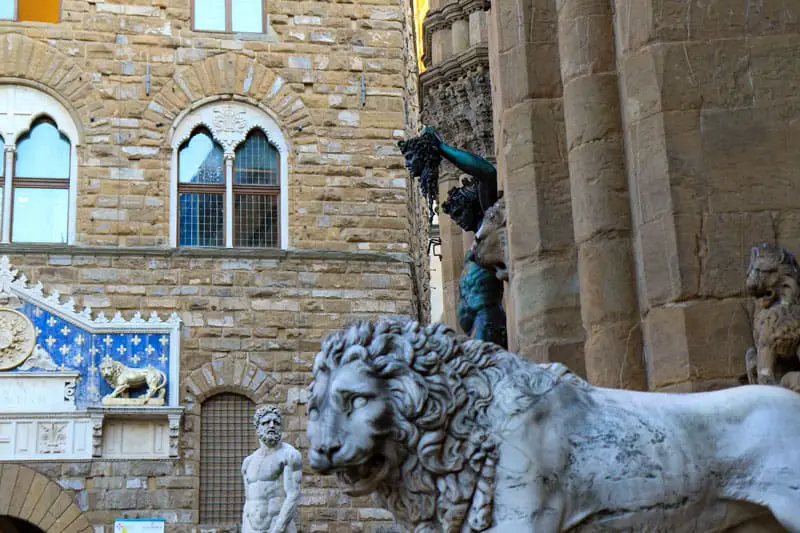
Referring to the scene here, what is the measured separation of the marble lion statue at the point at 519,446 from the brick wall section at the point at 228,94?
1811cm

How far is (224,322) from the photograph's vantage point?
827 inches

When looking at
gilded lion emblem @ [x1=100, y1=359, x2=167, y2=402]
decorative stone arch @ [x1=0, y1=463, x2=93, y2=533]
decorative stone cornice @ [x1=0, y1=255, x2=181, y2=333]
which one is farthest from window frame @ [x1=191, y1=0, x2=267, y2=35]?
decorative stone arch @ [x1=0, y1=463, x2=93, y2=533]

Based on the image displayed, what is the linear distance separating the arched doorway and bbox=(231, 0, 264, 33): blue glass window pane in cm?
877

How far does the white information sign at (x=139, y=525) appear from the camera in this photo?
64.3 feet

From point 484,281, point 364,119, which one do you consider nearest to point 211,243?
point 364,119

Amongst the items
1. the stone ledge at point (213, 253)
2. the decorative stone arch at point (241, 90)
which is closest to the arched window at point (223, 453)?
the stone ledge at point (213, 253)

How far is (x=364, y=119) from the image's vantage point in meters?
22.4

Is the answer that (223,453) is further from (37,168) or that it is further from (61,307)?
(37,168)

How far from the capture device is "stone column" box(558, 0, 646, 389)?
5738 mm

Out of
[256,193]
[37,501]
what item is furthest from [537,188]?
[256,193]

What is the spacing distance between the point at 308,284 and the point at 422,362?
1797 cm

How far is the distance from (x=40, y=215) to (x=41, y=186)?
49cm

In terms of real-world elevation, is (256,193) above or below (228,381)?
above

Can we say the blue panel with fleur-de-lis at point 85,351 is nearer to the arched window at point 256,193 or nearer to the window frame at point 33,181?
the window frame at point 33,181
